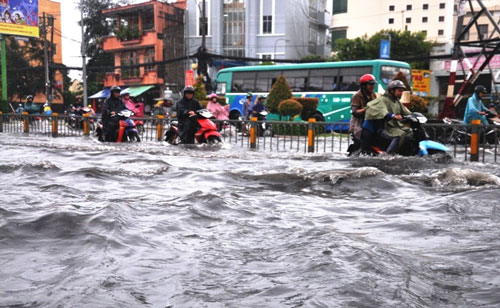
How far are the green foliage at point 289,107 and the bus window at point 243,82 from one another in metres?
5.37

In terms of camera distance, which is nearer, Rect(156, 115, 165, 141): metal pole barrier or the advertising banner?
Rect(156, 115, 165, 141): metal pole barrier

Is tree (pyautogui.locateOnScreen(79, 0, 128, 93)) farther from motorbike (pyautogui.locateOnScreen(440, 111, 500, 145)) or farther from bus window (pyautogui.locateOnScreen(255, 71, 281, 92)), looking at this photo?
motorbike (pyautogui.locateOnScreen(440, 111, 500, 145))

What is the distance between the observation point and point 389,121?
295 inches

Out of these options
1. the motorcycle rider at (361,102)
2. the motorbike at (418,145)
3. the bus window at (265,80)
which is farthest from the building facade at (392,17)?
the motorbike at (418,145)

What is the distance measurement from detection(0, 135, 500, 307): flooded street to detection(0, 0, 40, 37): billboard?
25.1m

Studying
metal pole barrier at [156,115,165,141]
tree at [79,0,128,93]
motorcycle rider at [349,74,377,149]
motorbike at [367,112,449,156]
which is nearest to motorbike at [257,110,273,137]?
metal pole barrier at [156,115,165,141]

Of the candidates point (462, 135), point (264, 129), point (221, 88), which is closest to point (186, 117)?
point (264, 129)

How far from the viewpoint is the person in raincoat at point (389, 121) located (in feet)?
23.9

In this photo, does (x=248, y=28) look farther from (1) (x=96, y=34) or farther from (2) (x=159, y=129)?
(2) (x=159, y=129)

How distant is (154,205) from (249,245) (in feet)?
4.97

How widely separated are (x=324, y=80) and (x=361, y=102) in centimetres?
1351

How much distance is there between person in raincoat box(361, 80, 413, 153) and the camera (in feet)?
23.9

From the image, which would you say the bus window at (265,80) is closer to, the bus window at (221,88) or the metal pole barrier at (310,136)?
the bus window at (221,88)

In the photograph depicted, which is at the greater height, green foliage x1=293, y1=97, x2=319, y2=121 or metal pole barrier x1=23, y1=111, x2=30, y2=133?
green foliage x1=293, y1=97, x2=319, y2=121
